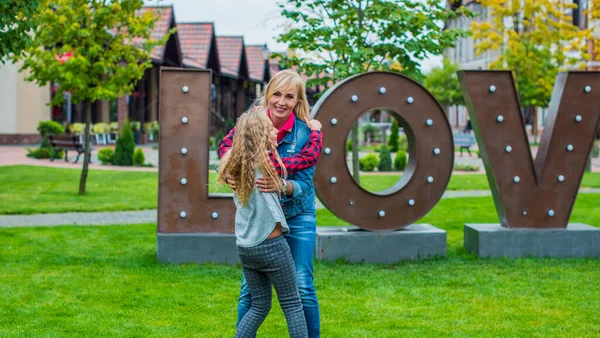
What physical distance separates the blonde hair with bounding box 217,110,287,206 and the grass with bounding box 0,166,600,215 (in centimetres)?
897

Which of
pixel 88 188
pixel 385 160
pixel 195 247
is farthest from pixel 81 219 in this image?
pixel 385 160

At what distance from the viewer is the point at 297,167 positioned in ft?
14.8

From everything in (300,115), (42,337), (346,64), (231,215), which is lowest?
(42,337)

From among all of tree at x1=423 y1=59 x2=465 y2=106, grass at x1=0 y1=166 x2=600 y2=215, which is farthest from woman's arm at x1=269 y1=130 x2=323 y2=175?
tree at x1=423 y1=59 x2=465 y2=106

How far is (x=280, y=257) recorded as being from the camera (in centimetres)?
433

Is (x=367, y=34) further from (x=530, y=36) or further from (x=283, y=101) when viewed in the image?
(x=530, y=36)

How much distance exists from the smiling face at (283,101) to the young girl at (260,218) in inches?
8.4

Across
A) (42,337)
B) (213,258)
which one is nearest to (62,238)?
(213,258)

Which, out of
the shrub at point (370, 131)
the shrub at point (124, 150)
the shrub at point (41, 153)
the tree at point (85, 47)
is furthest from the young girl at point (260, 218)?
the shrub at point (370, 131)

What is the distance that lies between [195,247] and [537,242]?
3.63m

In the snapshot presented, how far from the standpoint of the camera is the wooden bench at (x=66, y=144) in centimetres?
2359

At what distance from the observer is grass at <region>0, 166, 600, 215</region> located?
13242 millimetres

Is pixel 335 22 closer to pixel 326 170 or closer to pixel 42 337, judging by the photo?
pixel 326 170

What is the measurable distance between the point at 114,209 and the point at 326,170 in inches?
231
